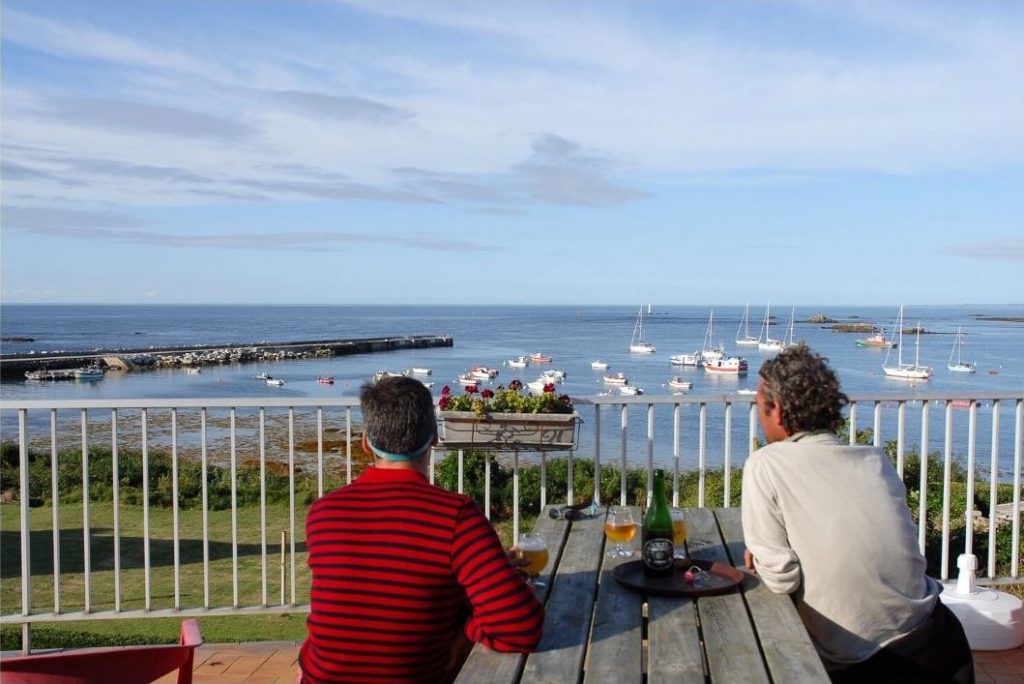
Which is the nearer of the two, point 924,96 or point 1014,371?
point 924,96

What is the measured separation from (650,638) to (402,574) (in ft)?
1.73

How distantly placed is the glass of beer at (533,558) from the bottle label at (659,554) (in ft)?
0.85

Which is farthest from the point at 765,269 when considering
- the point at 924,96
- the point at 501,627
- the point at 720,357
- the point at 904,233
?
the point at 501,627

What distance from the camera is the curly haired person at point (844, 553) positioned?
211 cm

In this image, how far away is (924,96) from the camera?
373 inches

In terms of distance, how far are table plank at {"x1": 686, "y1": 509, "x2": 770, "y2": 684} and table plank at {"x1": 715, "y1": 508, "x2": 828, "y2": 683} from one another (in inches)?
0.8

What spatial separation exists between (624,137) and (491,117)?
3490 millimetres

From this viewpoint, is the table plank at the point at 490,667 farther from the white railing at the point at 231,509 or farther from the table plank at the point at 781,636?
the white railing at the point at 231,509

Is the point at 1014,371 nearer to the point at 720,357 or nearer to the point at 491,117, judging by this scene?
the point at 720,357

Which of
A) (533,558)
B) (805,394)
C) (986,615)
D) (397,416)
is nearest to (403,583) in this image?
(397,416)

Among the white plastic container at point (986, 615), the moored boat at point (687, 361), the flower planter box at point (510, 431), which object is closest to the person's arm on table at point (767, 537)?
the flower planter box at point (510, 431)

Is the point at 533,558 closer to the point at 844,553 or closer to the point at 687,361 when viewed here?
the point at 844,553

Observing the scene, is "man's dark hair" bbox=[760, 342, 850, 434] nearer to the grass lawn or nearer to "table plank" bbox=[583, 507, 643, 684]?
"table plank" bbox=[583, 507, 643, 684]

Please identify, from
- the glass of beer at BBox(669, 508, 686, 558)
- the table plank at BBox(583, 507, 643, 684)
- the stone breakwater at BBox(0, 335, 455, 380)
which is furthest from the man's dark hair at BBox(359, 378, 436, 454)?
the stone breakwater at BBox(0, 335, 455, 380)
